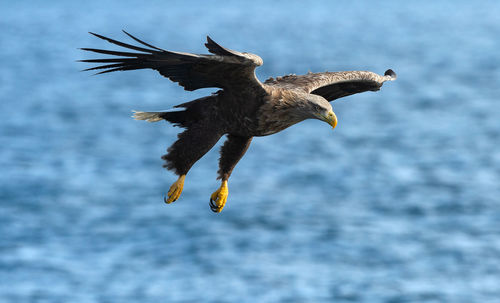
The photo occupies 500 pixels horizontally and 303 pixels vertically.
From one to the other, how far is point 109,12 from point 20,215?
6972cm

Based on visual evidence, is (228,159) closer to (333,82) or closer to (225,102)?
(225,102)

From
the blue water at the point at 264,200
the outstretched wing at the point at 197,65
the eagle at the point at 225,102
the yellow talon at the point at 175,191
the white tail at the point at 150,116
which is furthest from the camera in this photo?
the blue water at the point at 264,200

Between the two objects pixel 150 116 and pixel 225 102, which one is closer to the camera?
pixel 225 102

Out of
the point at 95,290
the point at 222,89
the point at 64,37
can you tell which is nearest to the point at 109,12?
the point at 64,37

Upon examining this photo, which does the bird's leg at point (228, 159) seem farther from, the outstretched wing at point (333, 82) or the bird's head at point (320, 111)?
the bird's head at point (320, 111)

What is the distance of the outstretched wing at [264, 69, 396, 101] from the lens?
29.7ft

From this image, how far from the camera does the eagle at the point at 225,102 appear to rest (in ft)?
26.5

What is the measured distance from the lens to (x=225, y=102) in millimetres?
8484

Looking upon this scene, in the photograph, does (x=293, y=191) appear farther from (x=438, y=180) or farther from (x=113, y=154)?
(x=113, y=154)

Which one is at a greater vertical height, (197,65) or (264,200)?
(264,200)

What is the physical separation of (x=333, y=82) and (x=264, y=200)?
66.2 meters

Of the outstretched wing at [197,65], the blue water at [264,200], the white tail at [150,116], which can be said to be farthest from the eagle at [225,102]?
the blue water at [264,200]

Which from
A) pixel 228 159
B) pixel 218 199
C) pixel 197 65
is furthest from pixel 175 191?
pixel 197 65

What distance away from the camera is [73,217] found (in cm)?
7494
